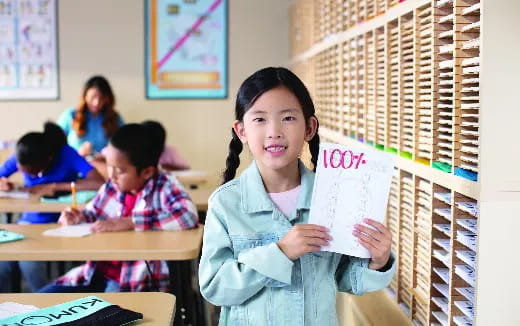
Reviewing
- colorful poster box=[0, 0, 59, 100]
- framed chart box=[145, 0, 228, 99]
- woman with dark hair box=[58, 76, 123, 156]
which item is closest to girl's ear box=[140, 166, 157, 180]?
woman with dark hair box=[58, 76, 123, 156]

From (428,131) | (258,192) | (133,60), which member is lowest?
(258,192)

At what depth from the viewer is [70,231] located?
104 inches

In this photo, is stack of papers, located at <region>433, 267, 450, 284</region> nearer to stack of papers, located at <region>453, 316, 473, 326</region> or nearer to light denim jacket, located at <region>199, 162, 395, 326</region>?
stack of papers, located at <region>453, 316, 473, 326</region>

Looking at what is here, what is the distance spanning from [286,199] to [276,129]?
190mm

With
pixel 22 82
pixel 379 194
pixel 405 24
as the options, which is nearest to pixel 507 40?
pixel 379 194

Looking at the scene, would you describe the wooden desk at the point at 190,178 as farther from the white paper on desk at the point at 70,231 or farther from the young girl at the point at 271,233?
the young girl at the point at 271,233

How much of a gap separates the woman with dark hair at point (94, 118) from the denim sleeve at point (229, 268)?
4276 mm

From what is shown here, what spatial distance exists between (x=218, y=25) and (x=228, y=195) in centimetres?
494

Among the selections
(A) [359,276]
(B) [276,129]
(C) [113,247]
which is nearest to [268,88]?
(B) [276,129]

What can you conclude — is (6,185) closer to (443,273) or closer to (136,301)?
(136,301)

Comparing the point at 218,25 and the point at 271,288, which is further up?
the point at 218,25

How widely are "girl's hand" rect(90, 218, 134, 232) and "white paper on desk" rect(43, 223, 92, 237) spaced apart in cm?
4

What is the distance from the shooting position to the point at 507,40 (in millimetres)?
1404

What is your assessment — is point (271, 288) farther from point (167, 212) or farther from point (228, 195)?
point (167, 212)
